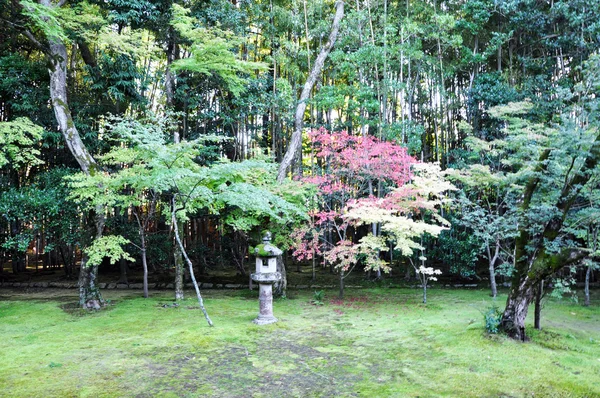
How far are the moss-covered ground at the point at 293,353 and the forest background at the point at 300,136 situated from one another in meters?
0.83

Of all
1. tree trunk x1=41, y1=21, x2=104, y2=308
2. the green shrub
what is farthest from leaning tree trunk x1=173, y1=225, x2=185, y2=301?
the green shrub

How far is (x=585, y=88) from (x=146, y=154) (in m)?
5.82

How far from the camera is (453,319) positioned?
20.6 feet

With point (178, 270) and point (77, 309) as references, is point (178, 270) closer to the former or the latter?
point (178, 270)

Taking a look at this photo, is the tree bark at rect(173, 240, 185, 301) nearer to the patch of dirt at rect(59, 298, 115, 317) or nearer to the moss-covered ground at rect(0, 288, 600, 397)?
the moss-covered ground at rect(0, 288, 600, 397)

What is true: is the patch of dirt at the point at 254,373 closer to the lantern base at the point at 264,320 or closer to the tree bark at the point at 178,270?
the lantern base at the point at 264,320

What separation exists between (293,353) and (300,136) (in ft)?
19.0

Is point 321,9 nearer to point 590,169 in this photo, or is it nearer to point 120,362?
point 590,169

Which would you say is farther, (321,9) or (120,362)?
(321,9)

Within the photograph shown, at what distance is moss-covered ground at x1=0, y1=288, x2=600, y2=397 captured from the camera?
364cm

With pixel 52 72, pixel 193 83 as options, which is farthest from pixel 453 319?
pixel 193 83

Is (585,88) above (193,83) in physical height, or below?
below

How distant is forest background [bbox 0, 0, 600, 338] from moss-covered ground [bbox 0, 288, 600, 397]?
32.5 inches

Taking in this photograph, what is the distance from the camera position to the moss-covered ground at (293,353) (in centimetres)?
364
